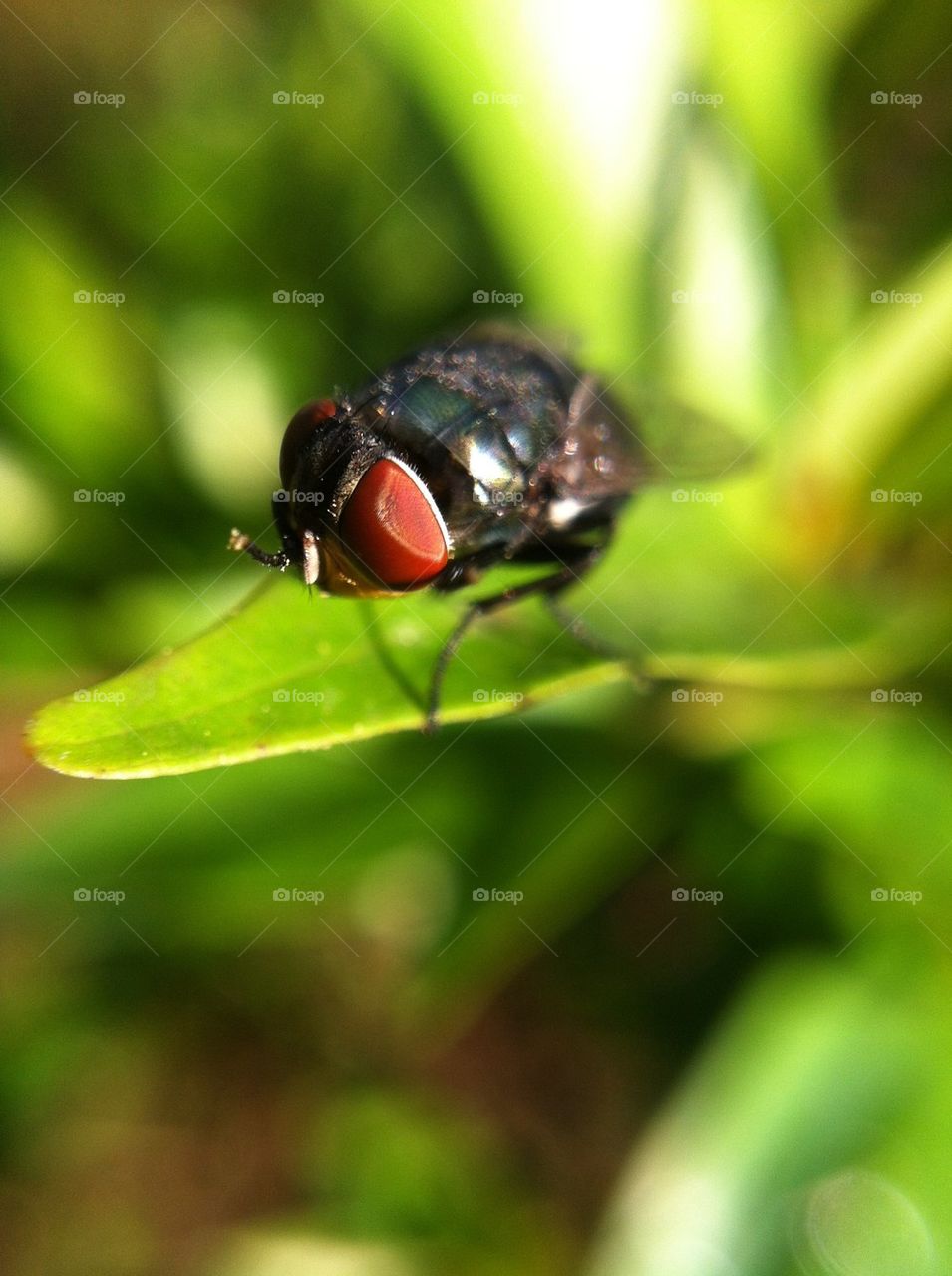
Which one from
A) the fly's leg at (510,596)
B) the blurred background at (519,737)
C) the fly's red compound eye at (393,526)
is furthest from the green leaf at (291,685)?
the blurred background at (519,737)

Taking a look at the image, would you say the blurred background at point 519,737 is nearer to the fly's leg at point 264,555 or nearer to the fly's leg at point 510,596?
the fly's leg at point 510,596

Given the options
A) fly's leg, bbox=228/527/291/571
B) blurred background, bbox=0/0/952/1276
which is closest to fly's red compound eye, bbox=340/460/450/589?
fly's leg, bbox=228/527/291/571

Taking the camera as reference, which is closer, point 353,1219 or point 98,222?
point 353,1219

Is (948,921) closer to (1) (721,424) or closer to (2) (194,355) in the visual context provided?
(1) (721,424)

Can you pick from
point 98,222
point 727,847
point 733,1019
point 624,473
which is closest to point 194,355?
point 98,222

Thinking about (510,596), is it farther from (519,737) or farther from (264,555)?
(519,737)
